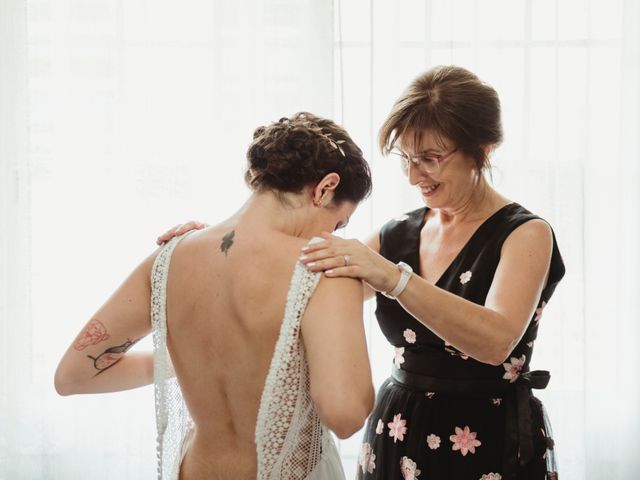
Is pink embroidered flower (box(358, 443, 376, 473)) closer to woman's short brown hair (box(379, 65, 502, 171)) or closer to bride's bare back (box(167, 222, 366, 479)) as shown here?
bride's bare back (box(167, 222, 366, 479))

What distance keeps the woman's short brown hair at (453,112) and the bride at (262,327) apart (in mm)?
357

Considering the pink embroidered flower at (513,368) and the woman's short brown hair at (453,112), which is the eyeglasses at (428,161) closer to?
the woman's short brown hair at (453,112)

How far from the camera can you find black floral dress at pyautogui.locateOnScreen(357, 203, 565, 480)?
1.73 metres

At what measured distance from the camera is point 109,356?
156cm

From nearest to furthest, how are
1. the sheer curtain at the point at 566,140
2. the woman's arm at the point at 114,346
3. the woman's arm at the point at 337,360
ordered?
1. the woman's arm at the point at 337,360
2. the woman's arm at the point at 114,346
3. the sheer curtain at the point at 566,140

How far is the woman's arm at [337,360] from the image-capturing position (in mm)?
1260

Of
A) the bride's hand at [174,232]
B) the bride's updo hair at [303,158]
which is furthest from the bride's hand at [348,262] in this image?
the bride's hand at [174,232]

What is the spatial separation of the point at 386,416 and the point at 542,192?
1.45 meters

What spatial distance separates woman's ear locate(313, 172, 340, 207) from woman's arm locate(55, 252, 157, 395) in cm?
34

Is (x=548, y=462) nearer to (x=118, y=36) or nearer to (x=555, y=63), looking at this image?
(x=555, y=63)

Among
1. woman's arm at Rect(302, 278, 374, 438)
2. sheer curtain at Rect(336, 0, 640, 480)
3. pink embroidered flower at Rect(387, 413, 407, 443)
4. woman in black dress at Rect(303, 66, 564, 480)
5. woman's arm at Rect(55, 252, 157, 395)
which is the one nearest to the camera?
woman's arm at Rect(302, 278, 374, 438)

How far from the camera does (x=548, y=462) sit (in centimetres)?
176

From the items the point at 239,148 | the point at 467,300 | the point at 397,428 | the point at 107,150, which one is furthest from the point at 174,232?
the point at 107,150

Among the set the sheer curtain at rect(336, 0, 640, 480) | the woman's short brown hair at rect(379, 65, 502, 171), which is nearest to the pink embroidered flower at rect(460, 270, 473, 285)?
the woman's short brown hair at rect(379, 65, 502, 171)
